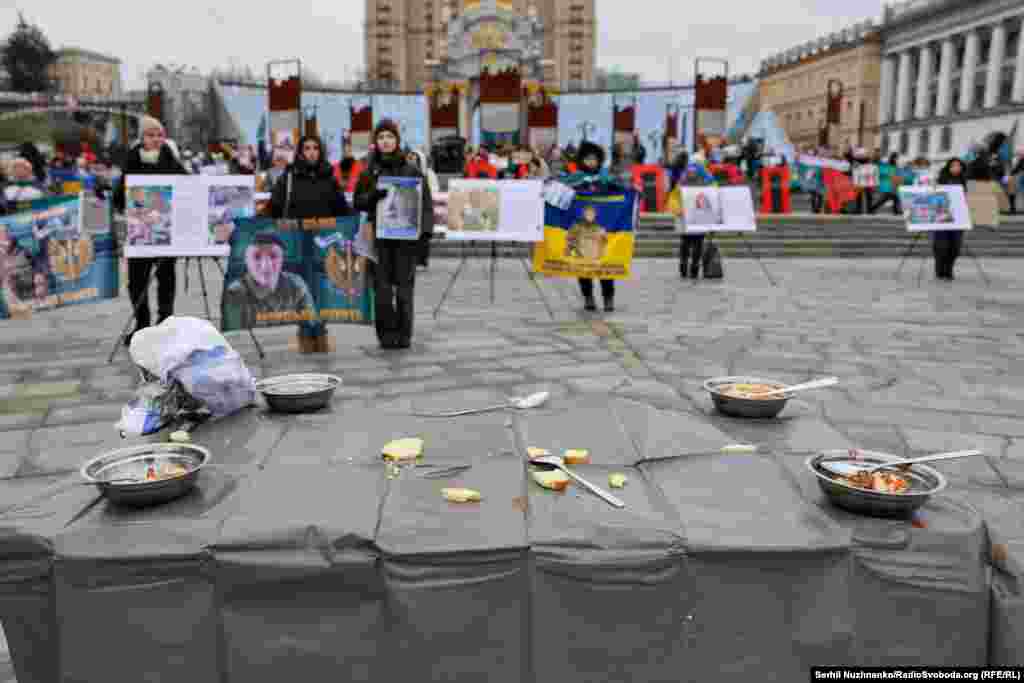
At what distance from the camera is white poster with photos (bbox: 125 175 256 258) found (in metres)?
6.17

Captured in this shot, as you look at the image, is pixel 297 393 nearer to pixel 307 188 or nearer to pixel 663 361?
pixel 307 188

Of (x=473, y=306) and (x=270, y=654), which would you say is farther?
(x=473, y=306)

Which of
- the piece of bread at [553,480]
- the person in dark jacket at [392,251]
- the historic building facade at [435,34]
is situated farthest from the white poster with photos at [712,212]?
the historic building facade at [435,34]

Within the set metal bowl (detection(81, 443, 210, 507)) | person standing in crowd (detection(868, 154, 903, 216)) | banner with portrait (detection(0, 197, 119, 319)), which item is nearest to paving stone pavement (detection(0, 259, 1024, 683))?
banner with portrait (detection(0, 197, 119, 319))

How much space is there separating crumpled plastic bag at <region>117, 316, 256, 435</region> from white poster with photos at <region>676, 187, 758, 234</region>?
860cm

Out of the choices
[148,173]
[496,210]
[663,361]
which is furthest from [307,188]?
[663,361]

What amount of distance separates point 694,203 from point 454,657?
31.1 ft

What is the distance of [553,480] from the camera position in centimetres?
223

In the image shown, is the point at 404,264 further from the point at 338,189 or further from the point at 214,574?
the point at 214,574

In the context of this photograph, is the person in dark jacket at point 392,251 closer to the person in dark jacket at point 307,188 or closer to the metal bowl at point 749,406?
the person in dark jacket at point 307,188

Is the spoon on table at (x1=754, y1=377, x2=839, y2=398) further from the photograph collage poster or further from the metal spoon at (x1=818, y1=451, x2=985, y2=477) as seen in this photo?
the photograph collage poster

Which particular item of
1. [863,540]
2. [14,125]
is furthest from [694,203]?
[14,125]

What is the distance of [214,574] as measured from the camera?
6.32ft

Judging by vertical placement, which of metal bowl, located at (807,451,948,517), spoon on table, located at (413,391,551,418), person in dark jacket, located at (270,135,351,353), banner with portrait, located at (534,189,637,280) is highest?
person in dark jacket, located at (270,135,351,353)
